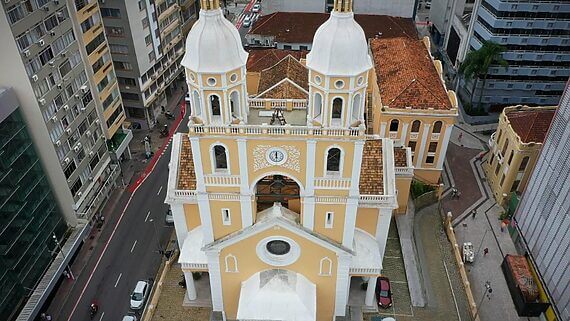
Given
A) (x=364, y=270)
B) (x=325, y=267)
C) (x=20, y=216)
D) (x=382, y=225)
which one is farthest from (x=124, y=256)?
(x=382, y=225)

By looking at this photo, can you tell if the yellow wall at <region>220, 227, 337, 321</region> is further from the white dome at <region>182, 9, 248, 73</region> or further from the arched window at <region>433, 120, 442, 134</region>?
the arched window at <region>433, 120, 442, 134</region>

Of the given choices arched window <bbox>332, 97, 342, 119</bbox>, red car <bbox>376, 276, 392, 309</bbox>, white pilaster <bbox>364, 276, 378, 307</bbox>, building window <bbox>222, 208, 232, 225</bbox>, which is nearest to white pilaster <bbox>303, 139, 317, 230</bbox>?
arched window <bbox>332, 97, 342, 119</bbox>

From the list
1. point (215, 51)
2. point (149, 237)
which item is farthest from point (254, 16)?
point (215, 51)

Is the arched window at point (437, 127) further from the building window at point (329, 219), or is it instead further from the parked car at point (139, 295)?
the parked car at point (139, 295)

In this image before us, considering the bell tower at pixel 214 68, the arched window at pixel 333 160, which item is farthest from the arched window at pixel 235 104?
the arched window at pixel 333 160

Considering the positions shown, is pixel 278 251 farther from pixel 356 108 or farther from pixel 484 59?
pixel 484 59

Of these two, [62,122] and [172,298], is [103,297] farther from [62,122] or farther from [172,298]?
[62,122]
